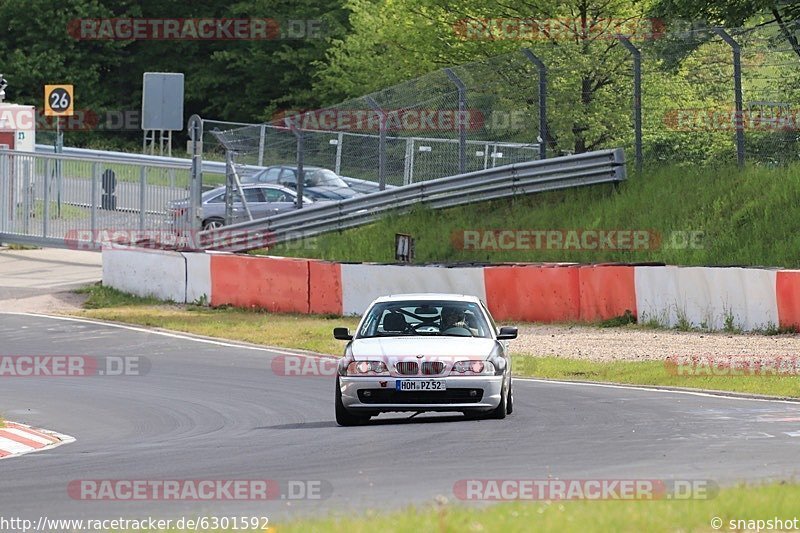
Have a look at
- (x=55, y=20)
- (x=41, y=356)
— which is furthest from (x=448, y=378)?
(x=55, y=20)

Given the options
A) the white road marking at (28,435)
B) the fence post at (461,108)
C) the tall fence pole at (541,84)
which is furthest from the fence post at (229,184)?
the white road marking at (28,435)

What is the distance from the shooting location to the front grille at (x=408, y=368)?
13.9 meters

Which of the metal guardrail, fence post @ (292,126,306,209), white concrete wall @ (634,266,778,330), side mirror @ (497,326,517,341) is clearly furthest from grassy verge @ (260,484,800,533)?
fence post @ (292,126,306,209)

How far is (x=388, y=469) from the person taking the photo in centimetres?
1098

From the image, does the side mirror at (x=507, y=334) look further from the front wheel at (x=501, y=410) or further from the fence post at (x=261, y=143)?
the fence post at (x=261, y=143)

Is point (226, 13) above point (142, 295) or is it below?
above

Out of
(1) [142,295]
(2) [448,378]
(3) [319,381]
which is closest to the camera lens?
(2) [448,378]

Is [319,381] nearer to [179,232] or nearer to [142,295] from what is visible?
[142,295]

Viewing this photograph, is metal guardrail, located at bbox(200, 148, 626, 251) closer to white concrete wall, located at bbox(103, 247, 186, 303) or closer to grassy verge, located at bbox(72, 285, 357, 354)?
white concrete wall, located at bbox(103, 247, 186, 303)

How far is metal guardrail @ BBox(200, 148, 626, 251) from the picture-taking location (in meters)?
27.2

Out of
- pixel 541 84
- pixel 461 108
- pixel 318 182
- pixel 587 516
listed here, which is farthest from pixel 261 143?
pixel 587 516

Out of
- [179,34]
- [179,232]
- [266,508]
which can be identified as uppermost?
[179,34]

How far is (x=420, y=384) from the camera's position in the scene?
544 inches

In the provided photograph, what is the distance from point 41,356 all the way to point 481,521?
15429 mm
